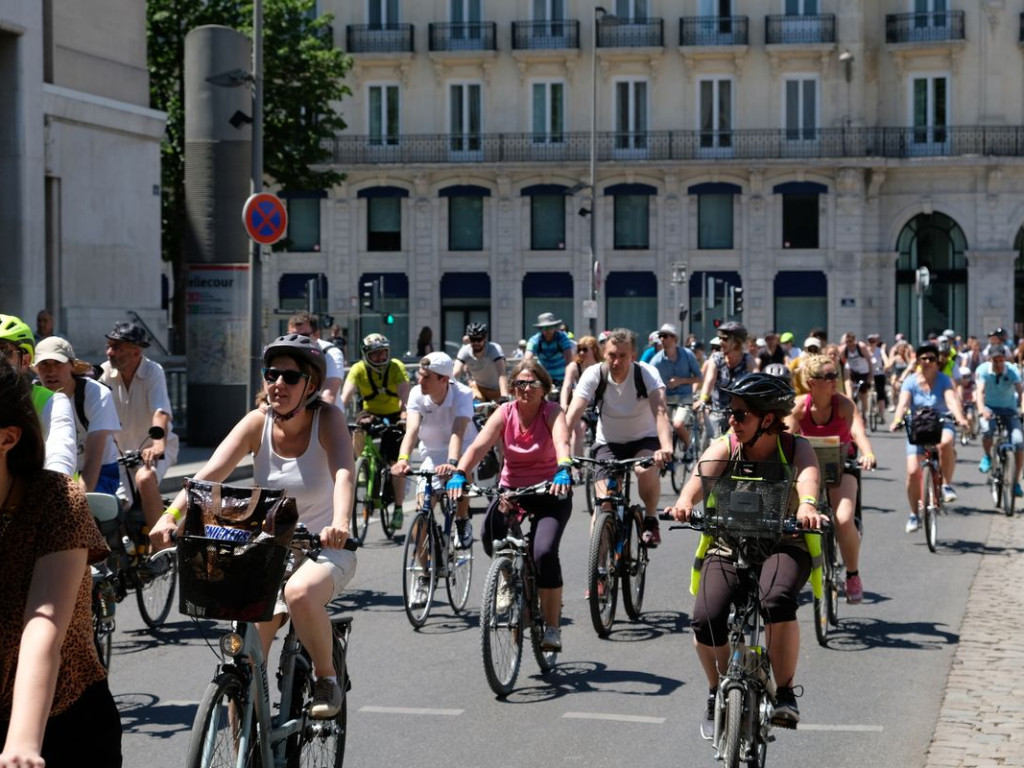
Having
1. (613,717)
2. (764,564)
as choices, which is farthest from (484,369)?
(764,564)

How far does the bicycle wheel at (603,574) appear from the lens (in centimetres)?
944

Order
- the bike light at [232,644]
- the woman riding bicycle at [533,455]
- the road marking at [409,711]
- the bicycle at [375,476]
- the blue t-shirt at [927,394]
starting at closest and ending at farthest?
1. the bike light at [232,644]
2. the road marking at [409,711]
3. the woman riding bicycle at [533,455]
4. the bicycle at [375,476]
5. the blue t-shirt at [927,394]

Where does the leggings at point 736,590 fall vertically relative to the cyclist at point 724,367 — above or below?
below

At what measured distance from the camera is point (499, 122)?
2192 inches

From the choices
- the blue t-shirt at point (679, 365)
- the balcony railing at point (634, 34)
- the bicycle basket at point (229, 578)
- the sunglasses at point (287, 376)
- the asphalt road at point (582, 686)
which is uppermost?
the balcony railing at point (634, 34)

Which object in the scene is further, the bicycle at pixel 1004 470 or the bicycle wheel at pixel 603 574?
the bicycle at pixel 1004 470

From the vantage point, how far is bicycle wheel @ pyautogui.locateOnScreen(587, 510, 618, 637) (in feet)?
31.0

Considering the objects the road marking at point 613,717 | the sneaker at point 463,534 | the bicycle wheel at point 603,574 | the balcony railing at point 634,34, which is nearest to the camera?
the road marking at point 613,717

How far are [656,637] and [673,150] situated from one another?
4590 cm

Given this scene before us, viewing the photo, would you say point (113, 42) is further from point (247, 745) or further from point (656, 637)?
point (247, 745)

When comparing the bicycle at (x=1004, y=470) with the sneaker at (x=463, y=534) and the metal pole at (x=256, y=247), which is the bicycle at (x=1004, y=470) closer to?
the sneaker at (x=463, y=534)

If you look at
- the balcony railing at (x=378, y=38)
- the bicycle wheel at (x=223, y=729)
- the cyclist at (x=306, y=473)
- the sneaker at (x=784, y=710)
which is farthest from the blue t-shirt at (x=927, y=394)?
the balcony railing at (x=378, y=38)

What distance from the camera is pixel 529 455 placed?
908 cm

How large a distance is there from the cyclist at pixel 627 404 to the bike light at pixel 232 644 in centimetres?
599
